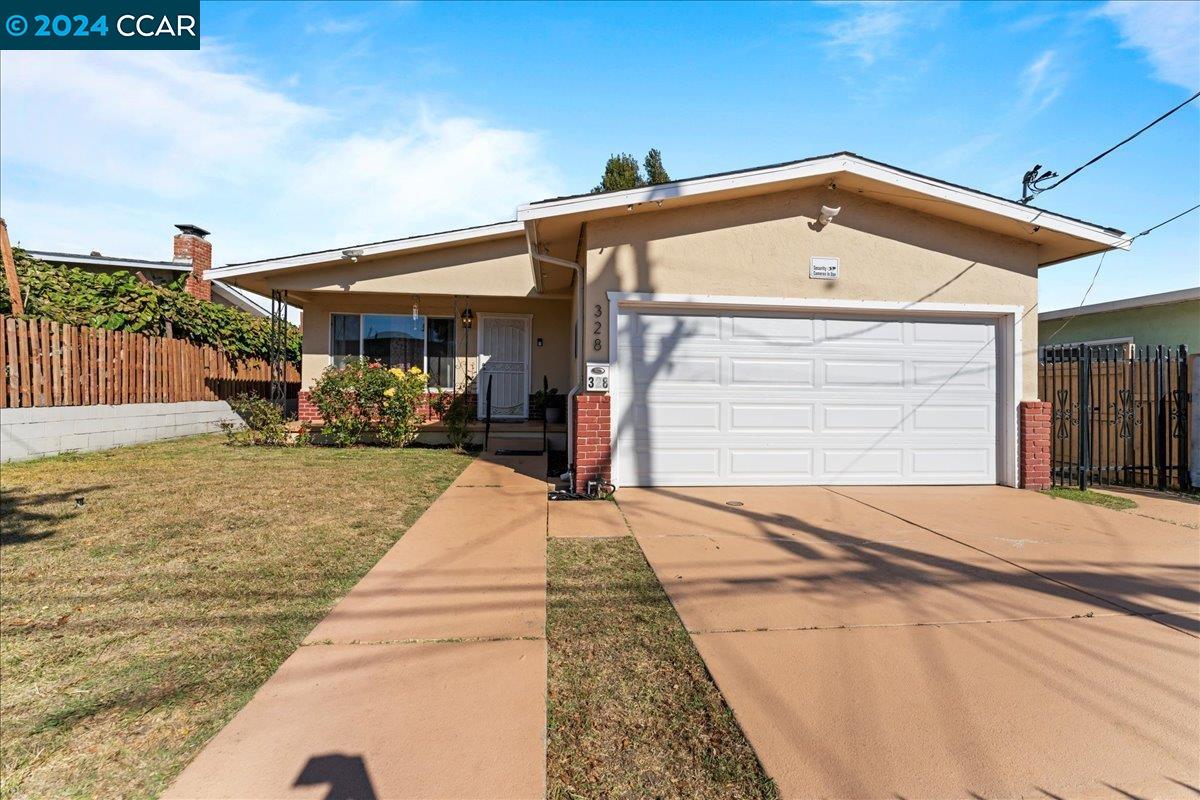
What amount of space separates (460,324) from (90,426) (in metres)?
6.27

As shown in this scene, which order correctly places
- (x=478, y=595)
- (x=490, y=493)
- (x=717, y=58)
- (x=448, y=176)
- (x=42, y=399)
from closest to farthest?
1. (x=478, y=595)
2. (x=490, y=493)
3. (x=42, y=399)
4. (x=717, y=58)
5. (x=448, y=176)

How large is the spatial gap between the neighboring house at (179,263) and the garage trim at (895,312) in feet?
37.5

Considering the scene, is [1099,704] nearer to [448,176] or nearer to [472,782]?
[472,782]

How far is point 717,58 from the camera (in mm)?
8539

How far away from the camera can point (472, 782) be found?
1842 mm

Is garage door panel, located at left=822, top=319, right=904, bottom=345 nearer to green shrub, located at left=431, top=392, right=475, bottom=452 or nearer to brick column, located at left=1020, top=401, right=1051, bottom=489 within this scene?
brick column, located at left=1020, top=401, right=1051, bottom=489

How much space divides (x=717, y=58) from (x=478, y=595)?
8585 millimetres

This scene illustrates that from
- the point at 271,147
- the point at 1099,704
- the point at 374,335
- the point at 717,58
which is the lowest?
the point at 1099,704

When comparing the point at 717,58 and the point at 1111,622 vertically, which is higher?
the point at 717,58

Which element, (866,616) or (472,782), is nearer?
(472,782)

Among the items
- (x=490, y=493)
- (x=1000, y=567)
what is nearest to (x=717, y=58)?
(x=490, y=493)

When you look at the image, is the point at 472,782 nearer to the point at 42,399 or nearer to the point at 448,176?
the point at 42,399

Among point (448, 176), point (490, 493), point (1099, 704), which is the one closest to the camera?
point (1099, 704)

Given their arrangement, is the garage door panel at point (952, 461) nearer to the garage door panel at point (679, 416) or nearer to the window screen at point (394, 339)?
the garage door panel at point (679, 416)
